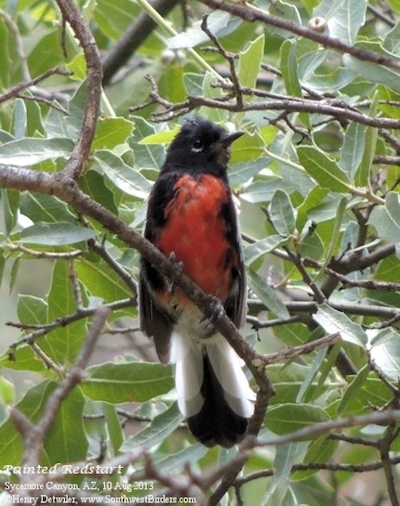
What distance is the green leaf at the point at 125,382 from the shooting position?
4.48m

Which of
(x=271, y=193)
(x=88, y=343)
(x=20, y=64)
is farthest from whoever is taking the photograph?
(x=20, y=64)

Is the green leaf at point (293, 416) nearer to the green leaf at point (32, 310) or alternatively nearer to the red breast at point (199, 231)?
the red breast at point (199, 231)

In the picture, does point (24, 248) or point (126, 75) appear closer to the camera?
point (24, 248)

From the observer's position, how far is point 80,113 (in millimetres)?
4348

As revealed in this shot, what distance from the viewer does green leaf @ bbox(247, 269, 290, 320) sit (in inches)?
173

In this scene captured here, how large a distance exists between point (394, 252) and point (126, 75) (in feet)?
8.00

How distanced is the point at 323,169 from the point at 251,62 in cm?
59

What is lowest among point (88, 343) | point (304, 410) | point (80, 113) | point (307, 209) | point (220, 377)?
point (220, 377)

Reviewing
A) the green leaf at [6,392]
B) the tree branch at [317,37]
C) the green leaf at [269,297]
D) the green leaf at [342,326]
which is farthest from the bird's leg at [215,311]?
the green leaf at [6,392]

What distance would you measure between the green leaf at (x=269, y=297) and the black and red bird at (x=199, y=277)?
0.22m

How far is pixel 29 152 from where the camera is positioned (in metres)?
4.07

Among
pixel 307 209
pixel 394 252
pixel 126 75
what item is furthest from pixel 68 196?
pixel 126 75

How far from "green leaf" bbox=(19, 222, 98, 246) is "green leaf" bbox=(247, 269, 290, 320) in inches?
28.6

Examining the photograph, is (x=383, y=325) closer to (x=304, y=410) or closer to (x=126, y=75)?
(x=304, y=410)
